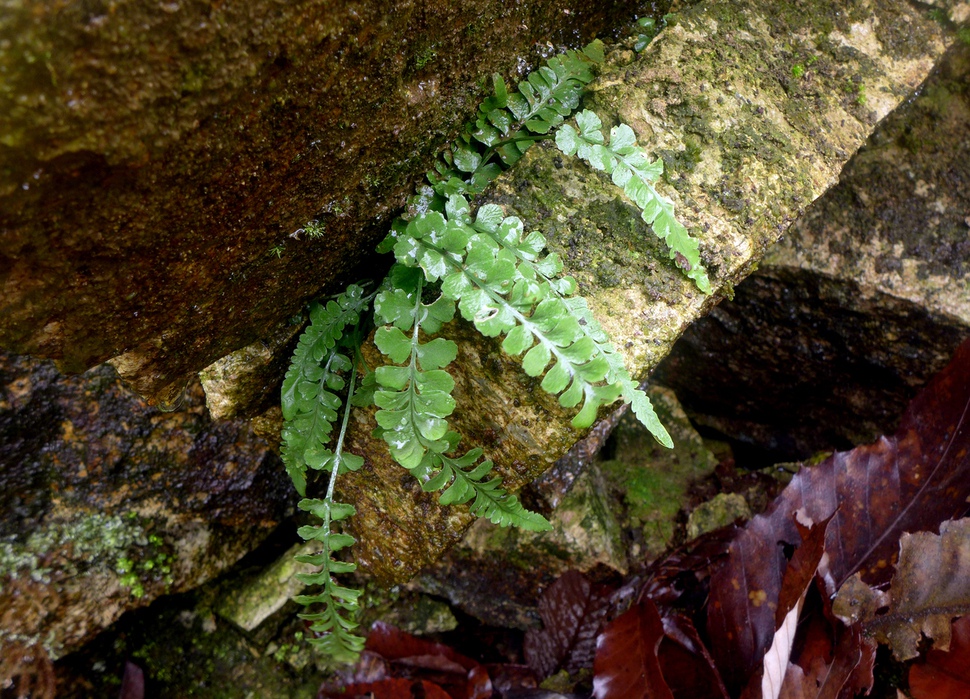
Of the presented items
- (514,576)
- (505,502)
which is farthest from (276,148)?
(514,576)

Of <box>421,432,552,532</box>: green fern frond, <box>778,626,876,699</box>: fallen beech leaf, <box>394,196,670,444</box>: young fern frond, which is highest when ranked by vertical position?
<box>394,196,670,444</box>: young fern frond

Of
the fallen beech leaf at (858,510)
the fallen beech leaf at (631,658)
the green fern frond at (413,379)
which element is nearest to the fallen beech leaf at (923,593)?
the fallen beech leaf at (858,510)

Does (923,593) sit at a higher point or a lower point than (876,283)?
lower

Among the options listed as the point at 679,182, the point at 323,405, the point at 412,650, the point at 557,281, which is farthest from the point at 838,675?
the point at 323,405

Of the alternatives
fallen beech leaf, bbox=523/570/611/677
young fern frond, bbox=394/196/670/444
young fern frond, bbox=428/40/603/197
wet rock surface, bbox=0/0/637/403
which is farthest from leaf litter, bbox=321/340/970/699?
wet rock surface, bbox=0/0/637/403

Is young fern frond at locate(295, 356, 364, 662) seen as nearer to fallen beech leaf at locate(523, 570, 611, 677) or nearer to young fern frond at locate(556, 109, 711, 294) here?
fallen beech leaf at locate(523, 570, 611, 677)

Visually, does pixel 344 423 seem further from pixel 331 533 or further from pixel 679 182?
pixel 679 182

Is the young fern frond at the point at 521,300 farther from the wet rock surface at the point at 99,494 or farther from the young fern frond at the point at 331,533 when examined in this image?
the wet rock surface at the point at 99,494
